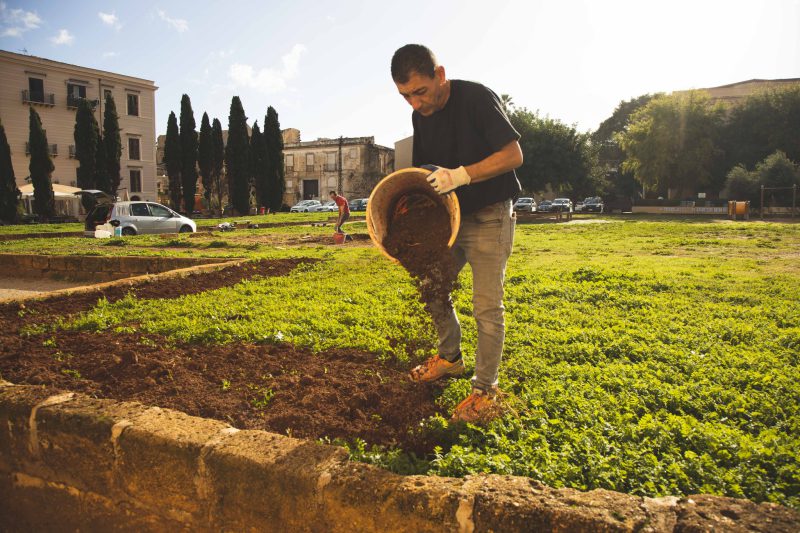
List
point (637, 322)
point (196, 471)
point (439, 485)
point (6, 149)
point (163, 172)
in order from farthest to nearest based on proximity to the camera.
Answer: point (163, 172) < point (6, 149) < point (637, 322) < point (196, 471) < point (439, 485)

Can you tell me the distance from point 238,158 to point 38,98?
50.2ft

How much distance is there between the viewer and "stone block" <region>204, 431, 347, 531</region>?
6.66ft

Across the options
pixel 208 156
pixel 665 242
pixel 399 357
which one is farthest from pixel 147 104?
pixel 399 357

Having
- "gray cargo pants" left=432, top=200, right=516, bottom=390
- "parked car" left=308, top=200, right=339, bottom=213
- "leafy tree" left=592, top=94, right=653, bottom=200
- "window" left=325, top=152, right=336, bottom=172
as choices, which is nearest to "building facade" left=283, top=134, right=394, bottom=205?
"window" left=325, top=152, right=336, bottom=172

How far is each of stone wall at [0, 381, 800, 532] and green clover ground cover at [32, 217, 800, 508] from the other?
1.12ft

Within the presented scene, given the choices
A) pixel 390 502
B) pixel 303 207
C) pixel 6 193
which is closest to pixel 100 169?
pixel 6 193

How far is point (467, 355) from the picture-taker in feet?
12.6

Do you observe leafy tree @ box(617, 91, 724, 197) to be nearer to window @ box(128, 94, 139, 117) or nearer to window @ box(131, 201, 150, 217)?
window @ box(131, 201, 150, 217)

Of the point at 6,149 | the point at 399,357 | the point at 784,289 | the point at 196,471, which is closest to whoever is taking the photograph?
the point at 196,471

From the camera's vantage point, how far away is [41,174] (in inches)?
1282

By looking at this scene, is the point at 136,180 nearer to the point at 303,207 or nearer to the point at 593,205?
the point at 303,207

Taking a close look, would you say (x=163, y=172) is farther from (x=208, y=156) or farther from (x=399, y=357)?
(x=399, y=357)

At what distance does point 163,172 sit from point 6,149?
26117mm

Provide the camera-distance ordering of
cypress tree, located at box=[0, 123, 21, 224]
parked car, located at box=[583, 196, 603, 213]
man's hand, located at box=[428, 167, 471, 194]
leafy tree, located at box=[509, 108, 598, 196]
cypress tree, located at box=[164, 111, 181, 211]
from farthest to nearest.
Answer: parked car, located at box=[583, 196, 603, 213], cypress tree, located at box=[164, 111, 181, 211], leafy tree, located at box=[509, 108, 598, 196], cypress tree, located at box=[0, 123, 21, 224], man's hand, located at box=[428, 167, 471, 194]
